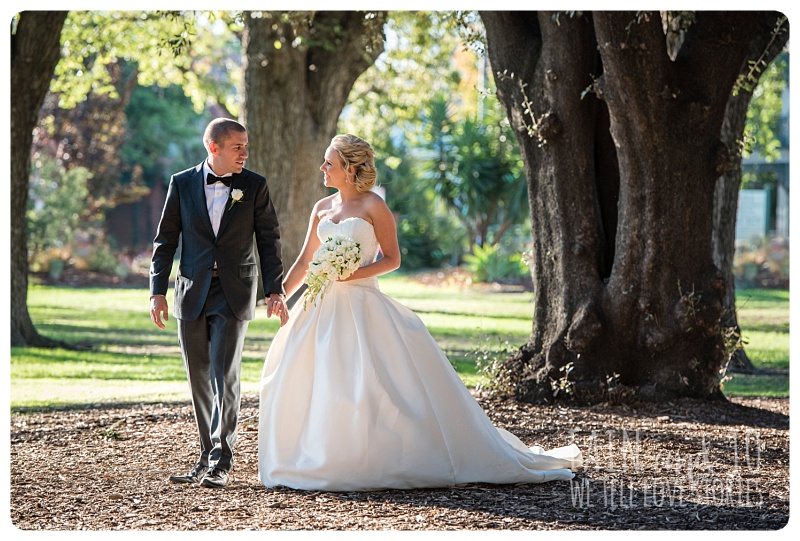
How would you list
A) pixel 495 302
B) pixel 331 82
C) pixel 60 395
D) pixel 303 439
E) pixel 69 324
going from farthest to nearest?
1. pixel 495 302
2. pixel 69 324
3. pixel 331 82
4. pixel 60 395
5. pixel 303 439

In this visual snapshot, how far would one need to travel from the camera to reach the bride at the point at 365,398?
5359 millimetres

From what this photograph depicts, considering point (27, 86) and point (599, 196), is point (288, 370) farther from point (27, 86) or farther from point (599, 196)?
point (27, 86)

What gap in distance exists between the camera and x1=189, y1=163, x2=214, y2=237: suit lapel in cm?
550

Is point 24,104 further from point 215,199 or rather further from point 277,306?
point 277,306

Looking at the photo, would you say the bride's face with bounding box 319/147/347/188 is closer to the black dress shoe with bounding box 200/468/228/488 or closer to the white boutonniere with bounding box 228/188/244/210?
the white boutonniere with bounding box 228/188/244/210

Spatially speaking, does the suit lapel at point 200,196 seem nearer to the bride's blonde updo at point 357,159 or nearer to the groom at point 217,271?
the groom at point 217,271

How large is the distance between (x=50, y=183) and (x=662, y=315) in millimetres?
21147

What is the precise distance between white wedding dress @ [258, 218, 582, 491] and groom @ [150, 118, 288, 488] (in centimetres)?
24

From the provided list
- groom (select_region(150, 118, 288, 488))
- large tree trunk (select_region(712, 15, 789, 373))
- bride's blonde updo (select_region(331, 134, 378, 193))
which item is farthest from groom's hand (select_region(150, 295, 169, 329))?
large tree trunk (select_region(712, 15, 789, 373))

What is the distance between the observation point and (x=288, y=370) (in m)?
5.54

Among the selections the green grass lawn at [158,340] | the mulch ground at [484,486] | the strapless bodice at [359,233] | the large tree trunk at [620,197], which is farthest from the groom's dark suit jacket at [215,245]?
the green grass lawn at [158,340]

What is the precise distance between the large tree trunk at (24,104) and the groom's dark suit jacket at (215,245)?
748cm

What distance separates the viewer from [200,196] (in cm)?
553
